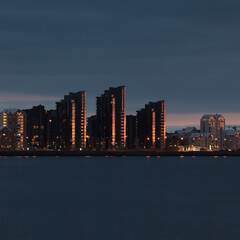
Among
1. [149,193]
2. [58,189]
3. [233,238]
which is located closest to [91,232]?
[233,238]

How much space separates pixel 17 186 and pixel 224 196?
1418 inches

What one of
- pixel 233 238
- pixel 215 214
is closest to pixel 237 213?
pixel 215 214

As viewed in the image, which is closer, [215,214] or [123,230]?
[123,230]

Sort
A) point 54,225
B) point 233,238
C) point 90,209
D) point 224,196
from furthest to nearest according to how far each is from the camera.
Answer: point 224,196 → point 90,209 → point 54,225 → point 233,238

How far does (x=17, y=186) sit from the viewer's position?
299 feet

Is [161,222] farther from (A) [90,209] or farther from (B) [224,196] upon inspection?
(B) [224,196]

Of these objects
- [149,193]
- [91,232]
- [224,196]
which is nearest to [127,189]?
[149,193]

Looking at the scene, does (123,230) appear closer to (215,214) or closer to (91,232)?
(91,232)

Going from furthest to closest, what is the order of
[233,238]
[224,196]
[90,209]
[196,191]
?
[196,191] → [224,196] → [90,209] → [233,238]

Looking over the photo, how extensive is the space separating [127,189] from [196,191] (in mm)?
11409

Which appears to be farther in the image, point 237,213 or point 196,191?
point 196,191

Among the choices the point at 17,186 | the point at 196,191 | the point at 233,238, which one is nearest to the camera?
the point at 233,238

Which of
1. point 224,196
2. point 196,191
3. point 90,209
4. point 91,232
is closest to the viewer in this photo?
point 91,232

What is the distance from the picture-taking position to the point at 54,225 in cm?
4819
